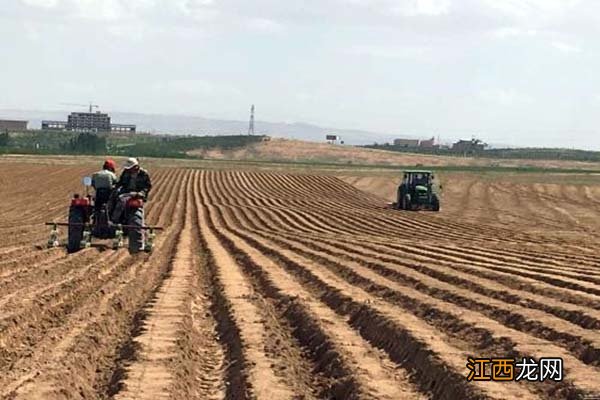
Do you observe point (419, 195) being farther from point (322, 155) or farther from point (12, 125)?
point (12, 125)

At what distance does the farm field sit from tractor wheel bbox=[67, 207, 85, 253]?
193 millimetres

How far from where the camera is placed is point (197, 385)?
6.47 m

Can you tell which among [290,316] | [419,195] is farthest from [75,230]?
[419,195]

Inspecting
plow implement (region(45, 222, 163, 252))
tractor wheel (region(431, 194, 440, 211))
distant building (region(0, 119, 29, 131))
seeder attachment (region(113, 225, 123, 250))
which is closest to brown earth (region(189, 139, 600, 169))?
tractor wheel (region(431, 194, 440, 211))

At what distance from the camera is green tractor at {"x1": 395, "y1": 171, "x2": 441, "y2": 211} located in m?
34.8

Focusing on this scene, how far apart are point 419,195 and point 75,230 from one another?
21760 millimetres

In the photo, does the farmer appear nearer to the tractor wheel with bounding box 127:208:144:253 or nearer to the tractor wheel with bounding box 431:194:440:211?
the tractor wheel with bounding box 127:208:144:253

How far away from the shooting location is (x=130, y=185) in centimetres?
1490

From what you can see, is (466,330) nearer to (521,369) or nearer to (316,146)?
(521,369)

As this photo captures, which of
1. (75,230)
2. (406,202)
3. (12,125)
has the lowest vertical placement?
(12,125)

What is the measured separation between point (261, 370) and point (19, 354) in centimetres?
186

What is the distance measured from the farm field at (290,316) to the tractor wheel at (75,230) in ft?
0.63

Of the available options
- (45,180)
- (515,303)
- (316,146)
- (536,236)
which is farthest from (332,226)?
(316,146)

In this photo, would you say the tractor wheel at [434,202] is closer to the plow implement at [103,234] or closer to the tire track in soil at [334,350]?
the plow implement at [103,234]
